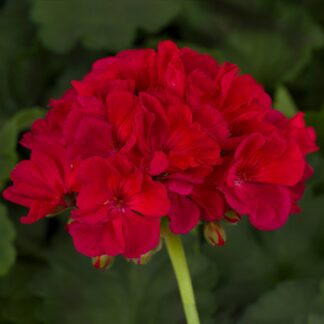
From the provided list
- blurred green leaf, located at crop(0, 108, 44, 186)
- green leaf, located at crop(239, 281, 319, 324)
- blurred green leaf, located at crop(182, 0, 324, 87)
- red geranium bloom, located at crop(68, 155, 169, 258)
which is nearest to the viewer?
red geranium bloom, located at crop(68, 155, 169, 258)

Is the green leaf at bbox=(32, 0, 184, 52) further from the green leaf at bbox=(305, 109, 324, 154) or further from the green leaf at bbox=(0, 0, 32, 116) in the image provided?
the green leaf at bbox=(305, 109, 324, 154)

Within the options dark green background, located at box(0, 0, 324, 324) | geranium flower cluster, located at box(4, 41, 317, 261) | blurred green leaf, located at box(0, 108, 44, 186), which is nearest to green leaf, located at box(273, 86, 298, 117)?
dark green background, located at box(0, 0, 324, 324)

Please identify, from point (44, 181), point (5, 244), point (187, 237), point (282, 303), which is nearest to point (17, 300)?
point (5, 244)

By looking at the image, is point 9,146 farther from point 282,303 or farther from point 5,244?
point 282,303

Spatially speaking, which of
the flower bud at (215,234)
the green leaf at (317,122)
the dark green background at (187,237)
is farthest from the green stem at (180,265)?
the green leaf at (317,122)

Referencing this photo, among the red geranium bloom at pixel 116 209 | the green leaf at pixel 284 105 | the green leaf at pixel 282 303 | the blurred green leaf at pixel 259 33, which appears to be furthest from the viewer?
the blurred green leaf at pixel 259 33

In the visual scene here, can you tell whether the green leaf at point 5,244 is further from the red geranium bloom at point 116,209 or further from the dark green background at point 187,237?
the red geranium bloom at point 116,209

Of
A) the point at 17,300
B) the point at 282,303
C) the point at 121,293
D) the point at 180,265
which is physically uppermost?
the point at 180,265
